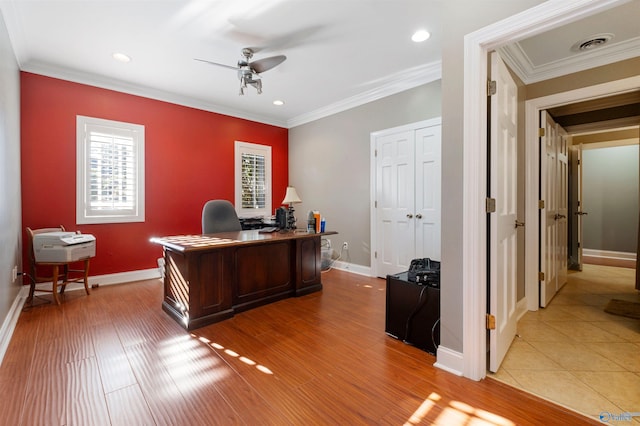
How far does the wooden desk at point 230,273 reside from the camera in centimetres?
247

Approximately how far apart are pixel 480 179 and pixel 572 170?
4.69m

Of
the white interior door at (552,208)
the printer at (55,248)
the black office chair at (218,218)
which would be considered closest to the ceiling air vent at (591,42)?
the white interior door at (552,208)

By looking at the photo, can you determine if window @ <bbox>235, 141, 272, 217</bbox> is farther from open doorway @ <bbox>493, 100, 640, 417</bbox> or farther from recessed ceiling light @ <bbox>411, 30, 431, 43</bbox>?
open doorway @ <bbox>493, 100, 640, 417</bbox>

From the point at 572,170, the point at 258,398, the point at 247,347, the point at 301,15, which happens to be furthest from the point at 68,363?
the point at 572,170

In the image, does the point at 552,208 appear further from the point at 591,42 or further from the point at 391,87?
the point at 391,87

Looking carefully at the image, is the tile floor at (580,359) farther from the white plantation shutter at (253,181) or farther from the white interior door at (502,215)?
the white plantation shutter at (253,181)

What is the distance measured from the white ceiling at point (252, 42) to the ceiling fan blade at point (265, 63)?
0.27 m

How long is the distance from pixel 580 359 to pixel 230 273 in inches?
112

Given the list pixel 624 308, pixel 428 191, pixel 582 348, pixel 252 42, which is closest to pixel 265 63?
pixel 252 42

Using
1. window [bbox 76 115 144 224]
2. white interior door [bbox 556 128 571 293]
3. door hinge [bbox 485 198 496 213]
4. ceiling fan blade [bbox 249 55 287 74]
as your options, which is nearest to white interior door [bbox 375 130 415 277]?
white interior door [bbox 556 128 571 293]

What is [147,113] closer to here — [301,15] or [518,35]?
[301,15]

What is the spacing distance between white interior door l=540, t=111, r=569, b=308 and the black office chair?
3609mm

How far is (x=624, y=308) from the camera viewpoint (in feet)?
9.67

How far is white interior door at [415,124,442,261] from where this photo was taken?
3.60 m
